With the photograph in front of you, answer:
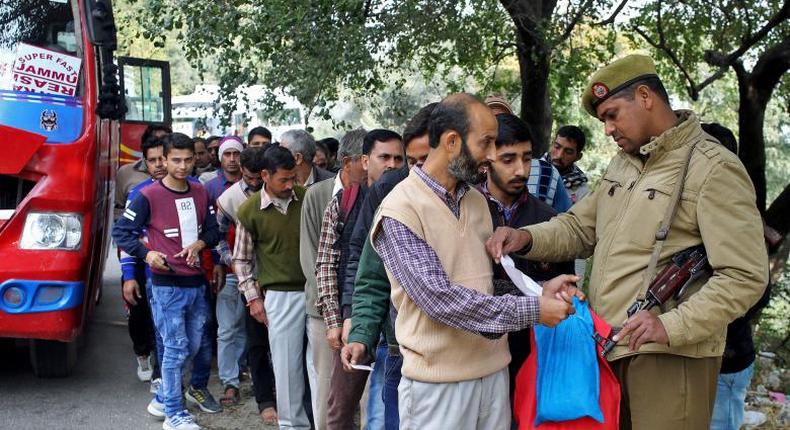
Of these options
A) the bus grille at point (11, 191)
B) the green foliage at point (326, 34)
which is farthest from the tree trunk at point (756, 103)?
the bus grille at point (11, 191)

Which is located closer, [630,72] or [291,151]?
[630,72]

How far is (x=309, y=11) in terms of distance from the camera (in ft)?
24.2

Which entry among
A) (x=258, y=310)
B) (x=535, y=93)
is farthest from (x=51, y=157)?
(x=535, y=93)

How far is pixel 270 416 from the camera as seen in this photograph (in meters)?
6.59

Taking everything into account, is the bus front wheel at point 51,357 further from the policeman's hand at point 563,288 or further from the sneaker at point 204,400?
the policeman's hand at point 563,288

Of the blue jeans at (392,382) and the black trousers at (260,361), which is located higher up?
the blue jeans at (392,382)

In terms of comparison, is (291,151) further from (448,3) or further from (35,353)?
(35,353)

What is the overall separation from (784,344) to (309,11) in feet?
16.3

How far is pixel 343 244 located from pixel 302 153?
1746 millimetres

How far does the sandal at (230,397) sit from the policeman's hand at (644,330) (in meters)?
4.58

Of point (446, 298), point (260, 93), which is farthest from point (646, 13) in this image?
point (446, 298)

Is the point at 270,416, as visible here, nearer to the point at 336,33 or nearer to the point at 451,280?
the point at 336,33

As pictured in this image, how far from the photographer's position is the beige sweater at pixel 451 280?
330cm

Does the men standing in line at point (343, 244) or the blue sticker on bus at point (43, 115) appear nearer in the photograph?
the men standing in line at point (343, 244)
